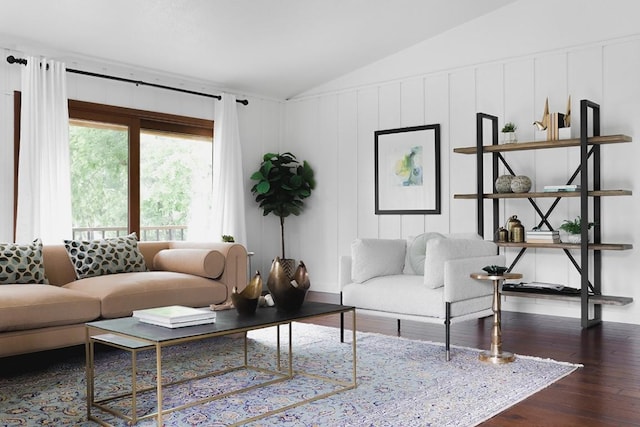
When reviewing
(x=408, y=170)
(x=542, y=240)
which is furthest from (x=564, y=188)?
(x=408, y=170)

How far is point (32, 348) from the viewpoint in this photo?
137 inches

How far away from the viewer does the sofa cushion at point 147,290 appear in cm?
387

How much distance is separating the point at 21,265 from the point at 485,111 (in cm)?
430

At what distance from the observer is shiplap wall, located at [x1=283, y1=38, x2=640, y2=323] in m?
5.18

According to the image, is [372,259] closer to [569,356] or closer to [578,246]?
[569,356]

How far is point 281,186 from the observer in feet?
23.7

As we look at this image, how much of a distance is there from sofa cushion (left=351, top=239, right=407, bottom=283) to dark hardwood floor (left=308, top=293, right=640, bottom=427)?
0.54 meters

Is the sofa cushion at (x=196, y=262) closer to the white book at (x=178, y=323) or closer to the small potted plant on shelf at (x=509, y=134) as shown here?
the white book at (x=178, y=323)

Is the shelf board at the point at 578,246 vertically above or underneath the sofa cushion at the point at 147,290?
above

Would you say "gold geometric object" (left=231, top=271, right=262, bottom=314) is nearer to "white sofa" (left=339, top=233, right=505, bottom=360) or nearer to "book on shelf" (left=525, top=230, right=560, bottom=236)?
"white sofa" (left=339, top=233, right=505, bottom=360)

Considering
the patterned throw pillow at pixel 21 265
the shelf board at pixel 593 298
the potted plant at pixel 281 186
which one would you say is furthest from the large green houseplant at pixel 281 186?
the patterned throw pillow at pixel 21 265

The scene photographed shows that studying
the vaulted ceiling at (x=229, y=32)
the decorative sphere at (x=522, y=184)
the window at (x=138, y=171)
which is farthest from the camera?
the window at (x=138, y=171)

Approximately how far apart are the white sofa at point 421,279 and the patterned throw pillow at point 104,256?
1.61m

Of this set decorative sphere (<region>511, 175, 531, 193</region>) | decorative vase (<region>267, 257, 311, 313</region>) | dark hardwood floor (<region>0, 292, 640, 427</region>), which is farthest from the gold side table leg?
decorative sphere (<region>511, 175, 531, 193</region>)
